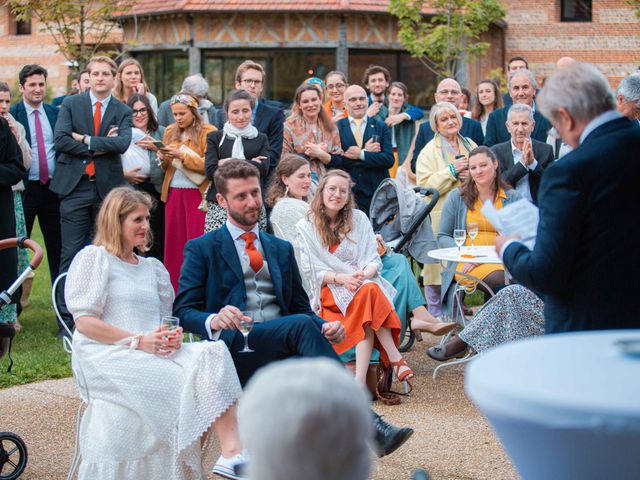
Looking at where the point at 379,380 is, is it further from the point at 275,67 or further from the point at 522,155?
the point at 275,67

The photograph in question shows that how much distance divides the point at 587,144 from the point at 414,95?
973 inches

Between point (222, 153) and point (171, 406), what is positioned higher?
point (222, 153)

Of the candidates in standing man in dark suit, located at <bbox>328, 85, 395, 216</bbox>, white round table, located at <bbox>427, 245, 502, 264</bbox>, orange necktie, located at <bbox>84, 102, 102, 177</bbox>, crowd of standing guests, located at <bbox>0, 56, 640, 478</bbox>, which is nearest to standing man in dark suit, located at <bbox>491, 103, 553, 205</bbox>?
crowd of standing guests, located at <bbox>0, 56, 640, 478</bbox>

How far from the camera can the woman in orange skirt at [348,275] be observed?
682 cm

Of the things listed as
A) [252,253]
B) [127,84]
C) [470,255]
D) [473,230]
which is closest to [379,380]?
[470,255]

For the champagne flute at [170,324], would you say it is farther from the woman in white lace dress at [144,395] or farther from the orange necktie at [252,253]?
the orange necktie at [252,253]

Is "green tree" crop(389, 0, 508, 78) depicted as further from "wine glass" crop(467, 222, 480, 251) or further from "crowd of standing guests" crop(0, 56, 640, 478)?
"wine glass" crop(467, 222, 480, 251)

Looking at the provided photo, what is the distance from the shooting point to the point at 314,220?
713 cm

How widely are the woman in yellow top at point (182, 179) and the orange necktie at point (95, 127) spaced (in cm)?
59

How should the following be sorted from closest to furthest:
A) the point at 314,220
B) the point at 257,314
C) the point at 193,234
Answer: the point at 257,314, the point at 314,220, the point at 193,234

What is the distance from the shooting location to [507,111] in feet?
31.5

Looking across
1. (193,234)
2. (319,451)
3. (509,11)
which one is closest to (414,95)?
(509,11)

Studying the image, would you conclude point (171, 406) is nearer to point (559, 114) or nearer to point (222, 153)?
point (559, 114)

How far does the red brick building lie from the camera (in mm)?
26844
